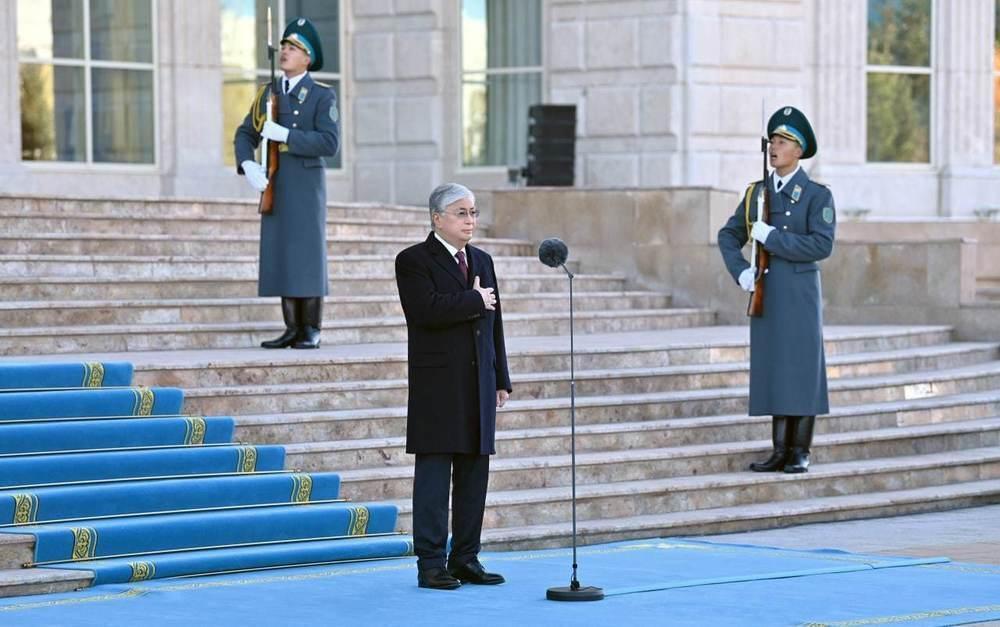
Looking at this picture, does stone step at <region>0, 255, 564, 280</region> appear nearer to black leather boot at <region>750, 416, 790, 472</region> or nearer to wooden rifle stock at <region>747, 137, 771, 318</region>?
wooden rifle stock at <region>747, 137, 771, 318</region>

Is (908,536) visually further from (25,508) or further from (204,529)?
(25,508)

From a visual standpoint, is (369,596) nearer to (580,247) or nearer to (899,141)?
(580,247)

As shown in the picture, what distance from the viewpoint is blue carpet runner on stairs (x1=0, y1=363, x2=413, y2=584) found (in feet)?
29.8

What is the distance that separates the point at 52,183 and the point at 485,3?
15.3 ft

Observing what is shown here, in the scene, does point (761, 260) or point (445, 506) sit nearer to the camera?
point (445, 506)

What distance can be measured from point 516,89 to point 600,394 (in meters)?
7.72

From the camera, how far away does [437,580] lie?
8562 millimetres

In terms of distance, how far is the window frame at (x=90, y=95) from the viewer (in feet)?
58.4

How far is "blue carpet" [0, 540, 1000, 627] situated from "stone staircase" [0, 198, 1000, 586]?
2.33ft

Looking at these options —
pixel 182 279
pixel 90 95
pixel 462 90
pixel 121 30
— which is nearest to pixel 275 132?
pixel 182 279

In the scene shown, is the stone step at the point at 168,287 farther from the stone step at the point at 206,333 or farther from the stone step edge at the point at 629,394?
the stone step edge at the point at 629,394

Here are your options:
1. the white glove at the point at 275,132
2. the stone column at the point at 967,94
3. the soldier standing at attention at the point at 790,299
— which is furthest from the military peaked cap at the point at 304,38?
the stone column at the point at 967,94

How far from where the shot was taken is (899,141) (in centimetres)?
2038

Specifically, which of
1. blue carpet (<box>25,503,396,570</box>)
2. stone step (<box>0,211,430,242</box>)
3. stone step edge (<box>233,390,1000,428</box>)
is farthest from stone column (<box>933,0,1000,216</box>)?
blue carpet (<box>25,503,396,570</box>)
